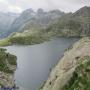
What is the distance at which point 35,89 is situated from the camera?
5030 inches

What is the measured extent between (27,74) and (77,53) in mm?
114716

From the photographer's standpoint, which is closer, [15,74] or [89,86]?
[89,86]

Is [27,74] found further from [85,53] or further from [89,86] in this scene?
[89,86]

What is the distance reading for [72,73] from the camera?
43.3 m

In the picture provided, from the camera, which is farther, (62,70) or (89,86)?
(62,70)

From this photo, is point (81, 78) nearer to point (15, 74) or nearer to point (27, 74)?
point (27, 74)

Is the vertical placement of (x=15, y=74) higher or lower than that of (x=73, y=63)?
lower

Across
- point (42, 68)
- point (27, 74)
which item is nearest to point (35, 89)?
point (27, 74)

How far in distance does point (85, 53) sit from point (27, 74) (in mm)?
115739

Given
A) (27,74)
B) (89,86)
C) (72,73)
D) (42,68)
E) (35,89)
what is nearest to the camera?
(89,86)

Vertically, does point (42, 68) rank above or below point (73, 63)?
below

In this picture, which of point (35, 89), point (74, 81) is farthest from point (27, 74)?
point (74, 81)

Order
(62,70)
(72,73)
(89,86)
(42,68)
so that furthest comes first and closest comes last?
1. (42,68)
2. (62,70)
3. (72,73)
4. (89,86)

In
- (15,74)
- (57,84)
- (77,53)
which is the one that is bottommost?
(15,74)
